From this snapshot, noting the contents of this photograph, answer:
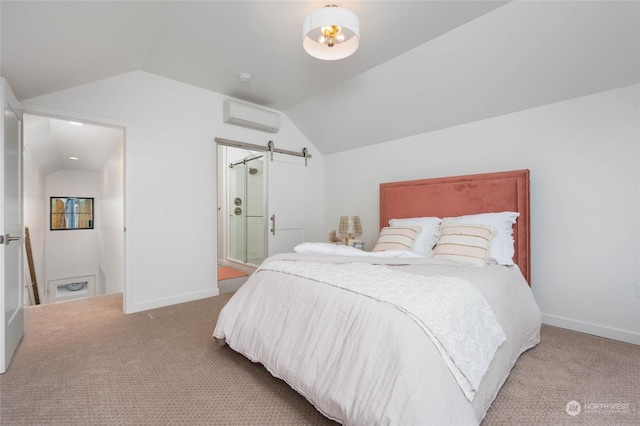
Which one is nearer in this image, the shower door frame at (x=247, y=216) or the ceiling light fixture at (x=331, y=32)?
the ceiling light fixture at (x=331, y=32)

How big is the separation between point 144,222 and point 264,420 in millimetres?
2456

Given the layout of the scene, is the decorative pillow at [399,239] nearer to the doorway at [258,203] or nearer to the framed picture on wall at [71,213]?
the doorway at [258,203]

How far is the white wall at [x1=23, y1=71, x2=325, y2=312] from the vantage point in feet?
9.55

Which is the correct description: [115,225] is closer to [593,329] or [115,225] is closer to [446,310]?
[446,310]

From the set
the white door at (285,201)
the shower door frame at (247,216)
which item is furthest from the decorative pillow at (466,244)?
the shower door frame at (247,216)

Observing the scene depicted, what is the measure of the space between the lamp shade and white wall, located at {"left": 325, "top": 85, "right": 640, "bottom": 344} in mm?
1475

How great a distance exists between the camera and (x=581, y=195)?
2459mm

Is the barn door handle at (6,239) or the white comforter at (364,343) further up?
the barn door handle at (6,239)

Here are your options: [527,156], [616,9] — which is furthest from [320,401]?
[616,9]

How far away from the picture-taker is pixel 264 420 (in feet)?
4.76

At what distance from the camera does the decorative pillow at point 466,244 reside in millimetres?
2309

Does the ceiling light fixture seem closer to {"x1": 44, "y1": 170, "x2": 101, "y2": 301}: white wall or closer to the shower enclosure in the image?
the shower enclosure

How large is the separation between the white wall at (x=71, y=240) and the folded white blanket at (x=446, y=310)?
725 cm

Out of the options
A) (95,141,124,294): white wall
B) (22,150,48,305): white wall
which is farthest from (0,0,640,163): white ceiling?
(22,150,48,305): white wall
